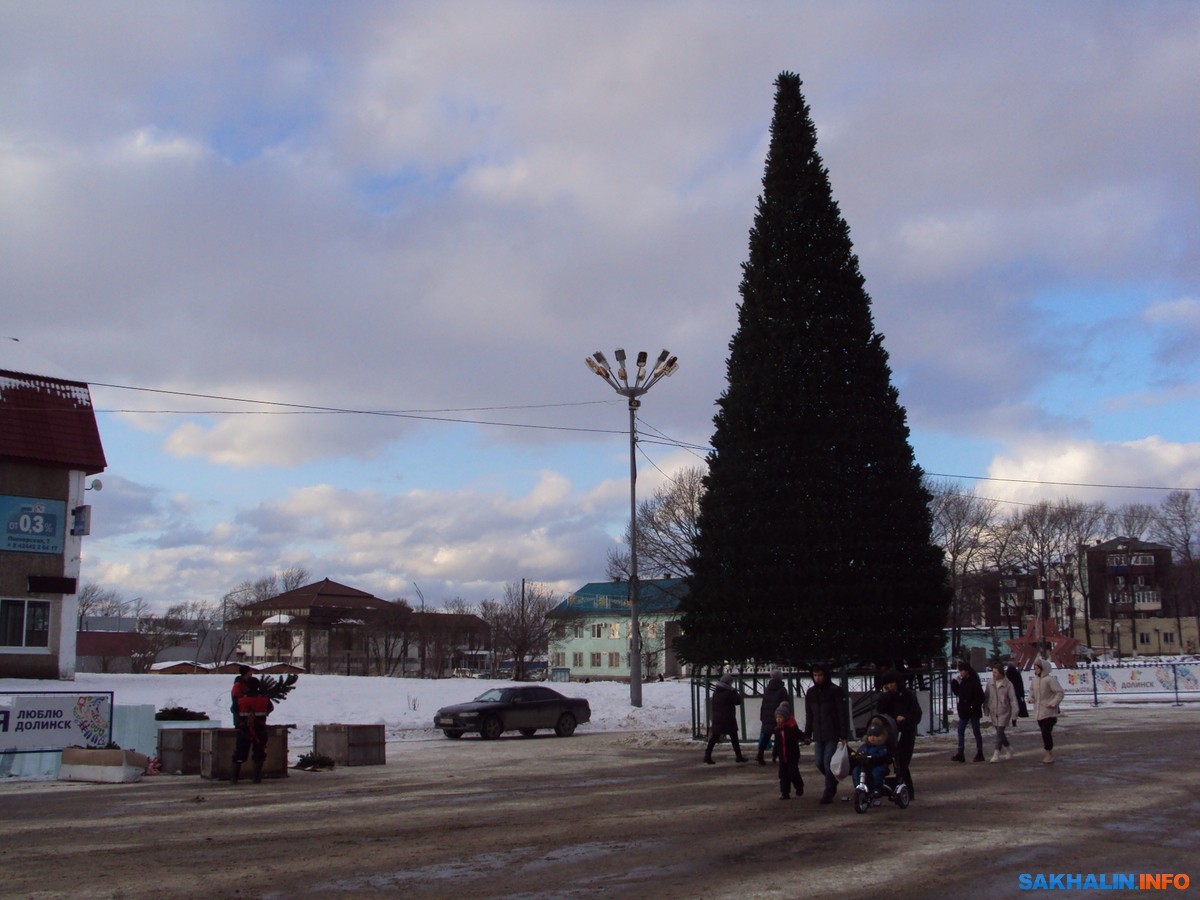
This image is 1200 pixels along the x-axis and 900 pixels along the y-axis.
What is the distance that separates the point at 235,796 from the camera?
15.1 meters

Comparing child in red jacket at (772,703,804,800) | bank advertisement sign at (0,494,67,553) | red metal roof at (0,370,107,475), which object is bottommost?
child in red jacket at (772,703,804,800)

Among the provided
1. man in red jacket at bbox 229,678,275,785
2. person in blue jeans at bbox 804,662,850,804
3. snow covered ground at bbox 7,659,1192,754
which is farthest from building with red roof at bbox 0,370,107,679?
person in blue jeans at bbox 804,662,850,804

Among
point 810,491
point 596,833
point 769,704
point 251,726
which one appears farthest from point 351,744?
point 596,833

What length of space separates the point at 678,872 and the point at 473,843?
8.26 feet

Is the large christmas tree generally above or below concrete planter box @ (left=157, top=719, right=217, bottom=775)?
above

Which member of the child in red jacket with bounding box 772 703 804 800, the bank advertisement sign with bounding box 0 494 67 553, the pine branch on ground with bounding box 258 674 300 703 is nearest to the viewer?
the child in red jacket with bounding box 772 703 804 800

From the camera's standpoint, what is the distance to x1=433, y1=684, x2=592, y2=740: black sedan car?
28891mm

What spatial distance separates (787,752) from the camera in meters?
13.2

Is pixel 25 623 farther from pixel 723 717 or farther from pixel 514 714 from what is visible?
pixel 723 717

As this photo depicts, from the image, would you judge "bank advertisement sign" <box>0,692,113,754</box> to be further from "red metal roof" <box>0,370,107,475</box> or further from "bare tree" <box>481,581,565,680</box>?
"bare tree" <box>481,581,565,680</box>

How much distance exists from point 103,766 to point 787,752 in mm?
11489

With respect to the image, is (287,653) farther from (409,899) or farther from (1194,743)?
(409,899)

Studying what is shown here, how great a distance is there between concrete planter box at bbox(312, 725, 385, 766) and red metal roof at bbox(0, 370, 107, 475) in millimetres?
18115

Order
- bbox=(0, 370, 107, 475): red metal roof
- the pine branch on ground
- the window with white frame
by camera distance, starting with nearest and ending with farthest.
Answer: the pine branch on ground, the window with white frame, bbox=(0, 370, 107, 475): red metal roof
